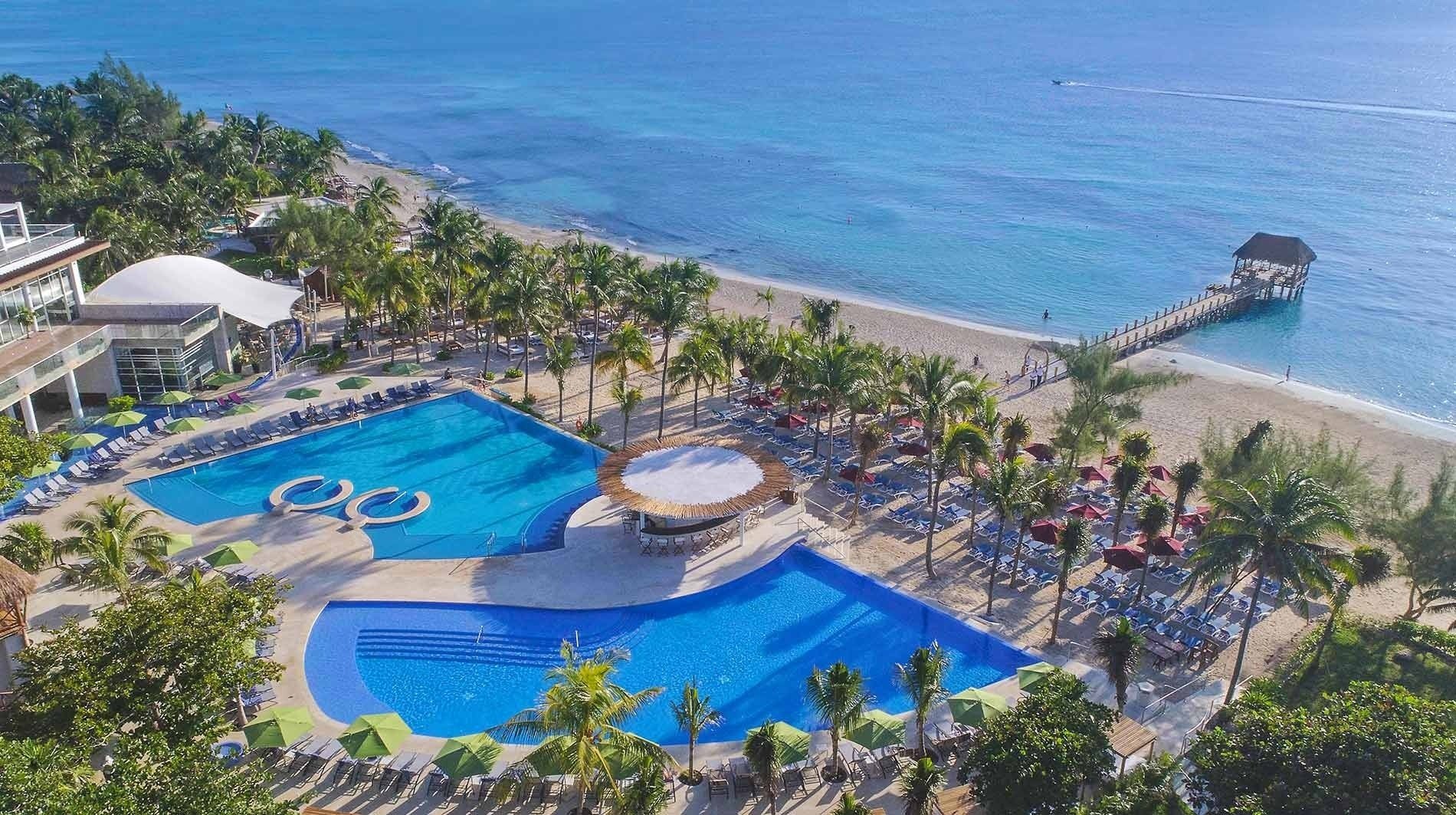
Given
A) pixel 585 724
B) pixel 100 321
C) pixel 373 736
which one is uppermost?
pixel 100 321

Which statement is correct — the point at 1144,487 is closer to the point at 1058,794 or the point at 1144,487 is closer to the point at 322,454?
the point at 1058,794

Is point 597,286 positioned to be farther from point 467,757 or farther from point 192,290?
point 467,757

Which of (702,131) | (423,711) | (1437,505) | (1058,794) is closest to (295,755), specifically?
(423,711)

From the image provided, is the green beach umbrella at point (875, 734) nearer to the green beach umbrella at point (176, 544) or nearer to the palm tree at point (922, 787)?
the palm tree at point (922, 787)

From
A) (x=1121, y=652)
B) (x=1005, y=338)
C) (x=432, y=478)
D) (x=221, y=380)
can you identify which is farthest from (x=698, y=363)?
(x=1005, y=338)

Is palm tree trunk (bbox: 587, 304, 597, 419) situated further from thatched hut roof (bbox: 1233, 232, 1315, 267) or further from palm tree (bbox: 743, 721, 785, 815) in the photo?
thatched hut roof (bbox: 1233, 232, 1315, 267)

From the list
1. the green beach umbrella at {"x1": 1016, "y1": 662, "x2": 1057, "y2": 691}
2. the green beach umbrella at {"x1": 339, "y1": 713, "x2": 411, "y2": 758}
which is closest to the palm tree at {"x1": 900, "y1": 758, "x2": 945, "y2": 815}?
the green beach umbrella at {"x1": 1016, "y1": 662, "x2": 1057, "y2": 691}
